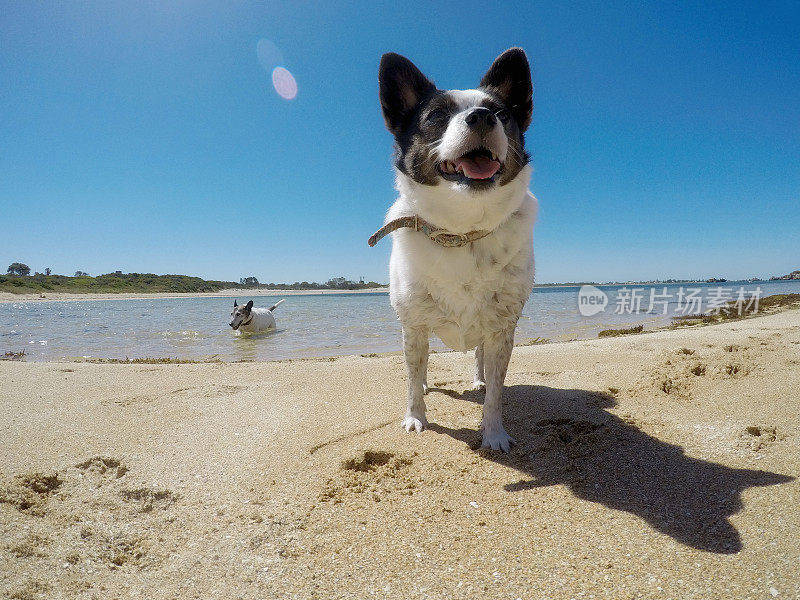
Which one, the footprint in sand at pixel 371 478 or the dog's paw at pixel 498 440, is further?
the dog's paw at pixel 498 440

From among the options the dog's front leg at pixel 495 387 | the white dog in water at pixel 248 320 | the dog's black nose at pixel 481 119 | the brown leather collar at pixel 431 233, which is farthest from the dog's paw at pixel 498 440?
the white dog in water at pixel 248 320

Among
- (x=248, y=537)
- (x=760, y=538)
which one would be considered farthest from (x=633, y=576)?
(x=248, y=537)

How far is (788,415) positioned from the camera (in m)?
2.40

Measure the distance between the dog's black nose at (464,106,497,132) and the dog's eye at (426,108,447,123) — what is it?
34 cm

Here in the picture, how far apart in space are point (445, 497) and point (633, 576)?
2.52ft

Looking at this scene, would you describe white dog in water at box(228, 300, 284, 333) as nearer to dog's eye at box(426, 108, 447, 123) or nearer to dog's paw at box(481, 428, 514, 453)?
dog's eye at box(426, 108, 447, 123)

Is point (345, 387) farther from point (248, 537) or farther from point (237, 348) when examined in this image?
point (237, 348)

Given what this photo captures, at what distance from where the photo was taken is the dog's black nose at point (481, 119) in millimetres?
2252

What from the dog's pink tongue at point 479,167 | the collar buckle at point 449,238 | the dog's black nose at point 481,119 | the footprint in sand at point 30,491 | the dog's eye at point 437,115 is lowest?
the footprint in sand at point 30,491

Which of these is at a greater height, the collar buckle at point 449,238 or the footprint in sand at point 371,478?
the collar buckle at point 449,238

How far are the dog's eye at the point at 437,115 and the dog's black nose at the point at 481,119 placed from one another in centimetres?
34

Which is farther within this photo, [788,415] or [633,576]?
[788,415]

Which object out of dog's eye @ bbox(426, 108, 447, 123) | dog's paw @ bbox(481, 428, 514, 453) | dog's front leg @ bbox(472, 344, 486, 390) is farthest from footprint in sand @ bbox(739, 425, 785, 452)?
dog's eye @ bbox(426, 108, 447, 123)
